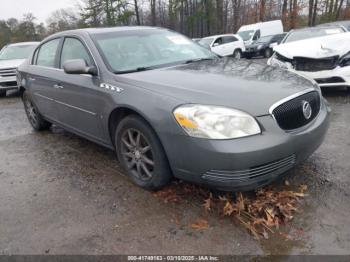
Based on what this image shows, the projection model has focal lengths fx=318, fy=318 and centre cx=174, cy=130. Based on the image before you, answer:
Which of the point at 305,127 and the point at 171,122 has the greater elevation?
the point at 171,122

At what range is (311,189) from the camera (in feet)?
9.57

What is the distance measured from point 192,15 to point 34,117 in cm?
3654

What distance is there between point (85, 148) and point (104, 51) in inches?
61.4

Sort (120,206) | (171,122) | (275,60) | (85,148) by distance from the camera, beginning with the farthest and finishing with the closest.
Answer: (275,60)
(85,148)
(120,206)
(171,122)

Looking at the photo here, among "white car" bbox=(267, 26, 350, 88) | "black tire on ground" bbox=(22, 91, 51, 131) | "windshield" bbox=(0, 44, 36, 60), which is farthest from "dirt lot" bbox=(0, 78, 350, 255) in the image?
"windshield" bbox=(0, 44, 36, 60)

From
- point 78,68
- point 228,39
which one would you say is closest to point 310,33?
point 78,68

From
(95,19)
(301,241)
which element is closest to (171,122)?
(301,241)

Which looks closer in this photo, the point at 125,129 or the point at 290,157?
the point at 290,157

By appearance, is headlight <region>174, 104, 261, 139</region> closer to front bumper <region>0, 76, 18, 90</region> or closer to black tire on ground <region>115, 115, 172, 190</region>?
black tire on ground <region>115, 115, 172, 190</region>

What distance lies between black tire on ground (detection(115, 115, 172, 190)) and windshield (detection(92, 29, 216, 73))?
0.65 meters

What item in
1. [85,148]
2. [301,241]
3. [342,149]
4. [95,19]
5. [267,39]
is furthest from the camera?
[95,19]

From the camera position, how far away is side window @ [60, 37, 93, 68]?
11.8 ft

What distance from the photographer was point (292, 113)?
2.60 metres

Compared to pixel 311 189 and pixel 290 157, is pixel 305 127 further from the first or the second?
pixel 311 189
